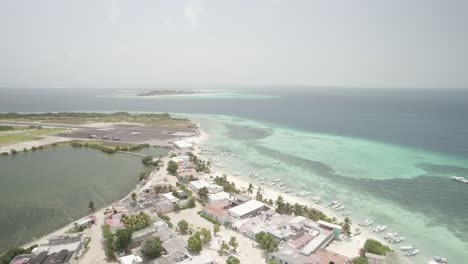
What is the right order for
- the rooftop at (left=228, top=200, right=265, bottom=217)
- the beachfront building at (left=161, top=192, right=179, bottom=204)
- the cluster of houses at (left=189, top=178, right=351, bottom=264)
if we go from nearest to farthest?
the cluster of houses at (left=189, top=178, right=351, bottom=264)
the rooftop at (left=228, top=200, right=265, bottom=217)
the beachfront building at (left=161, top=192, right=179, bottom=204)

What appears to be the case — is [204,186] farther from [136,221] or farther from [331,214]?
[331,214]

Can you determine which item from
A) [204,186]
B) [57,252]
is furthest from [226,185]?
[57,252]

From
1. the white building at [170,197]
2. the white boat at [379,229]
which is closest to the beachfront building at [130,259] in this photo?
the white building at [170,197]

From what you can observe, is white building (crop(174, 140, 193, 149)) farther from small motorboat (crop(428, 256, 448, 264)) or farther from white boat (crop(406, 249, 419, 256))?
small motorboat (crop(428, 256, 448, 264))

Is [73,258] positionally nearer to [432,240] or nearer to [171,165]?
[171,165]

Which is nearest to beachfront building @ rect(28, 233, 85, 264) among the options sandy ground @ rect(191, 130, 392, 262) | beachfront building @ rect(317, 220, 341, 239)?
sandy ground @ rect(191, 130, 392, 262)

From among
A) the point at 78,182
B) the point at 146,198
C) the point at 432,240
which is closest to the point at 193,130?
the point at 78,182
